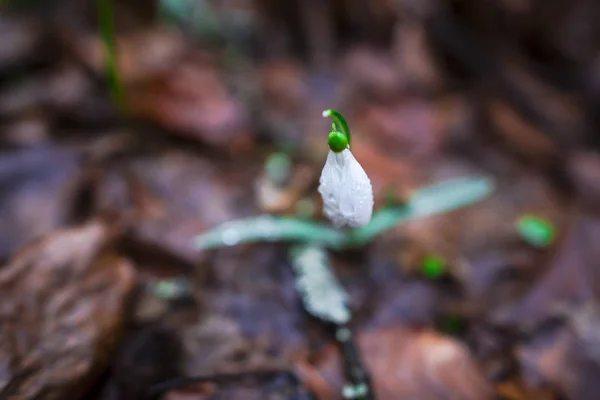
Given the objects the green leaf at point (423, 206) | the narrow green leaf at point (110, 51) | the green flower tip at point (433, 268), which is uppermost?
the narrow green leaf at point (110, 51)

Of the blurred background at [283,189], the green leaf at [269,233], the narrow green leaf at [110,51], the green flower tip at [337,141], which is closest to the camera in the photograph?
the green flower tip at [337,141]

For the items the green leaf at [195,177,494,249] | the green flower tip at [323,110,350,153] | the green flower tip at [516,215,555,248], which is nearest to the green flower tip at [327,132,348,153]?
the green flower tip at [323,110,350,153]

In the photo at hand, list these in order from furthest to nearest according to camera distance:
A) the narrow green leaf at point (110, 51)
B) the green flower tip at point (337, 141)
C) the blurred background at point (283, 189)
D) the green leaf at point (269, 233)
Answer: the narrow green leaf at point (110, 51) < the green leaf at point (269, 233) < the blurred background at point (283, 189) < the green flower tip at point (337, 141)

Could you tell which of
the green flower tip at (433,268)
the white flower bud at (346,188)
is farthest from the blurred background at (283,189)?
the white flower bud at (346,188)

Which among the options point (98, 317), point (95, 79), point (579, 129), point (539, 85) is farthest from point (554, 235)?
point (95, 79)

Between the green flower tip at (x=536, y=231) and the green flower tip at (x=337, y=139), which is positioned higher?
the green flower tip at (x=536, y=231)

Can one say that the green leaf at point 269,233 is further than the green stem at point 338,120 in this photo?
Yes

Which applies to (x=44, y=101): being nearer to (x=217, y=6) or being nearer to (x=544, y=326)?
(x=217, y=6)

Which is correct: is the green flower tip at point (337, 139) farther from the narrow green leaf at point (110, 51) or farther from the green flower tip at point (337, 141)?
the narrow green leaf at point (110, 51)
